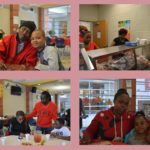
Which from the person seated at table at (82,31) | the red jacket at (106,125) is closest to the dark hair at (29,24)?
the person seated at table at (82,31)

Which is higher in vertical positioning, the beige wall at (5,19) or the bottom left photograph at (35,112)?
the beige wall at (5,19)

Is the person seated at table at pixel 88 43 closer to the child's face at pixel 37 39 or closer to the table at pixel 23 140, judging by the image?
the child's face at pixel 37 39

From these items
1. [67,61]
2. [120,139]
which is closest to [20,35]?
[67,61]

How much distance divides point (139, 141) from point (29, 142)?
353 millimetres

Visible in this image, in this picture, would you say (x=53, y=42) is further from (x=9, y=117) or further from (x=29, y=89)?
(x=9, y=117)

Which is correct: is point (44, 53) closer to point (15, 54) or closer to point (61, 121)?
point (15, 54)

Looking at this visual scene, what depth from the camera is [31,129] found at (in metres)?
0.80

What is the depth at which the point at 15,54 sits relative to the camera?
0.78m

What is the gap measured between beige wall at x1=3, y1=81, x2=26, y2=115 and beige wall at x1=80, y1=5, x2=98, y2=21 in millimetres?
299

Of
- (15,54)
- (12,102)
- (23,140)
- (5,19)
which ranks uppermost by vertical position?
(5,19)

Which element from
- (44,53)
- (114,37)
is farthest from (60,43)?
(114,37)

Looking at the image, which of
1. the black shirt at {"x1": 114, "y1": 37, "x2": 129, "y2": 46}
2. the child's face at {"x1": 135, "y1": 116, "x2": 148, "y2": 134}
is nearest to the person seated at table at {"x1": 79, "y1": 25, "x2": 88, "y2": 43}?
the black shirt at {"x1": 114, "y1": 37, "x2": 129, "y2": 46}

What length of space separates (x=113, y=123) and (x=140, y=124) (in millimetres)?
86

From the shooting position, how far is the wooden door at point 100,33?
761 millimetres
